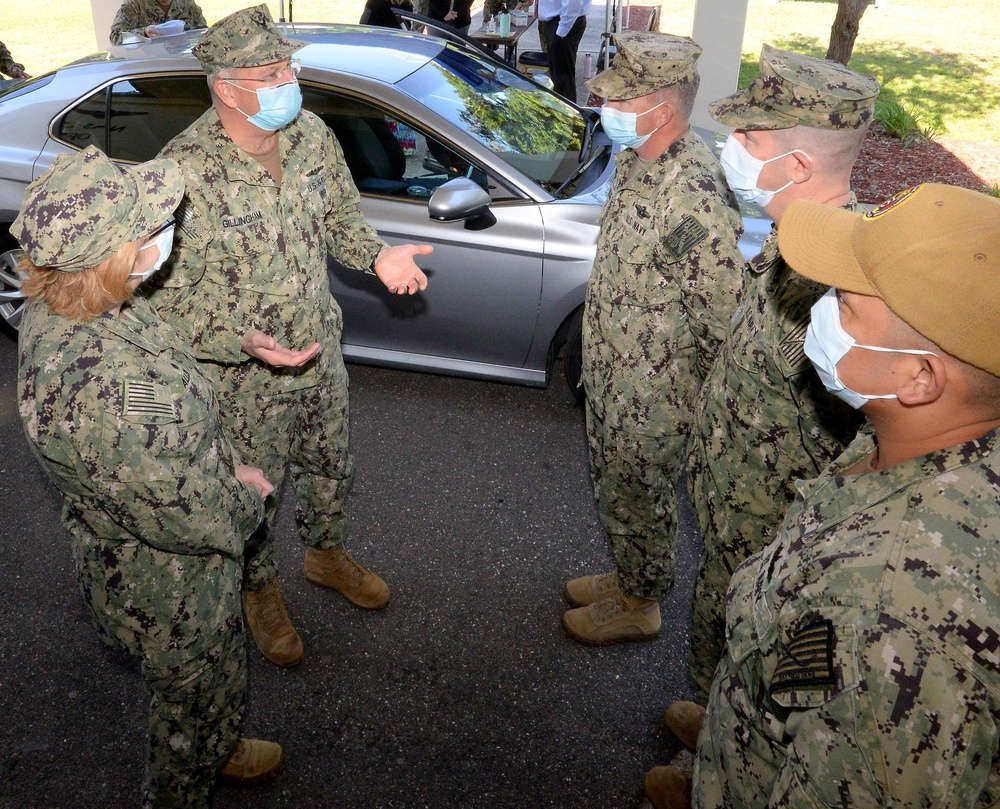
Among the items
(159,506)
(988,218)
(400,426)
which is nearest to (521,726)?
(159,506)

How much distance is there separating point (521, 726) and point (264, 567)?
1.11 metres

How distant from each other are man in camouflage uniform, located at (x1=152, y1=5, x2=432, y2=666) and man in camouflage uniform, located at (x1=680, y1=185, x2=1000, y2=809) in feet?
5.56

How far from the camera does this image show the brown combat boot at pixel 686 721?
2.84 meters

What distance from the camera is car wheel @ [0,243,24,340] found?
5117 millimetres

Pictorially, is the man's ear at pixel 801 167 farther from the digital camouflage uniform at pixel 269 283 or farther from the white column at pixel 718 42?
the white column at pixel 718 42

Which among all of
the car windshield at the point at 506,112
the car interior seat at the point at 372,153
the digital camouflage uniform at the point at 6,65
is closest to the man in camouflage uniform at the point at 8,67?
the digital camouflage uniform at the point at 6,65

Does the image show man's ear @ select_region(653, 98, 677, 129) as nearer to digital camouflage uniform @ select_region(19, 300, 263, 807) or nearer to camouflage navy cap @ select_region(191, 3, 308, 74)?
camouflage navy cap @ select_region(191, 3, 308, 74)

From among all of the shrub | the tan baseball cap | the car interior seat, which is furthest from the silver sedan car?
the shrub

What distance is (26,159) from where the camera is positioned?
4.59 m

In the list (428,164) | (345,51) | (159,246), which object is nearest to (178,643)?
(159,246)

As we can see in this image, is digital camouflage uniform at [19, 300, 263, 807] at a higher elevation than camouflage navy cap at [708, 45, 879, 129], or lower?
lower

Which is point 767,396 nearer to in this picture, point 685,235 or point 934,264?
point 685,235

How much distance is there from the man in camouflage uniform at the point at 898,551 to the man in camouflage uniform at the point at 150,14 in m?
6.67

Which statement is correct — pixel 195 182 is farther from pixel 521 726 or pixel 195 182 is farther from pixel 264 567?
pixel 521 726
